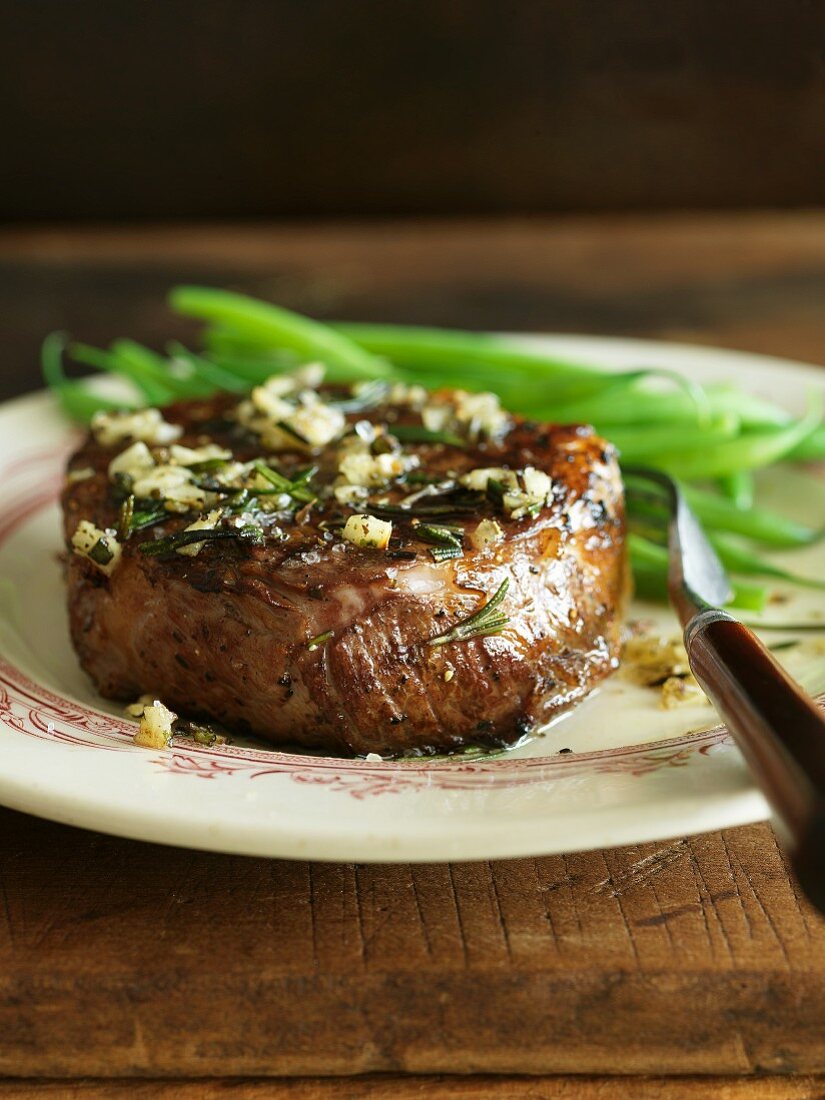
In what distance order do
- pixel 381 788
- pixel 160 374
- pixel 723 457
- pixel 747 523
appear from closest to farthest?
pixel 381 788 → pixel 747 523 → pixel 723 457 → pixel 160 374

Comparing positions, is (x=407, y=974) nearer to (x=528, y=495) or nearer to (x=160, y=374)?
(x=528, y=495)

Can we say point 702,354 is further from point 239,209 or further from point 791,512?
point 239,209

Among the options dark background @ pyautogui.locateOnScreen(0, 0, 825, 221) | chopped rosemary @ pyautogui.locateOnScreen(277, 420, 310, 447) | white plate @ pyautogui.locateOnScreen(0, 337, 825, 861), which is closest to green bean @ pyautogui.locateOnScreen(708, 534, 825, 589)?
white plate @ pyautogui.locateOnScreen(0, 337, 825, 861)

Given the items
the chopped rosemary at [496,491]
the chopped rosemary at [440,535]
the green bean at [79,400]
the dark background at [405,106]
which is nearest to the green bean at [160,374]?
the green bean at [79,400]

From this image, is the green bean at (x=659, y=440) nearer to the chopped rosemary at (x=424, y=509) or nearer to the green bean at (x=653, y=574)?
the green bean at (x=653, y=574)

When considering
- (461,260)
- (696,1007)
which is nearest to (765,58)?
(461,260)

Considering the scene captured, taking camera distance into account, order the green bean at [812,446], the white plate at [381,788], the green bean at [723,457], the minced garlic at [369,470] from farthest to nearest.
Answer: the green bean at [812,446] → the green bean at [723,457] → the minced garlic at [369,470] → the white plate at [381,788]

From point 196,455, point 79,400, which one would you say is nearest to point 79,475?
point 196,455
